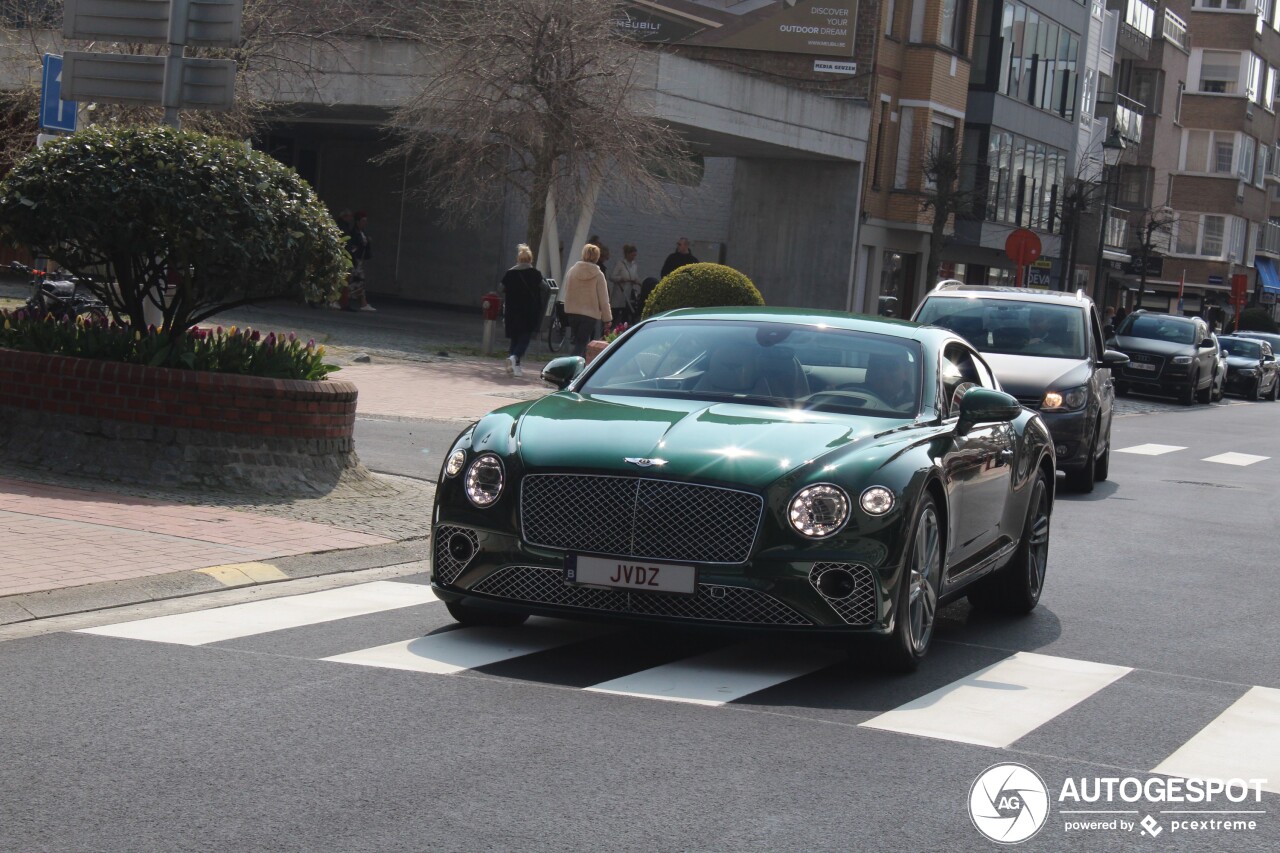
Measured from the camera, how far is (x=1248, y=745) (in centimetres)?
673

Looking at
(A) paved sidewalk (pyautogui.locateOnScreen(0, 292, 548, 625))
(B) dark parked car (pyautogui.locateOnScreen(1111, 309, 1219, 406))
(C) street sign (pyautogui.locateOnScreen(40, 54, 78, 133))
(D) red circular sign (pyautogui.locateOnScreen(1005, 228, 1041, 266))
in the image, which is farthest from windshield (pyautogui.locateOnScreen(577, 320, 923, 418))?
(B) dark parked car (pyautogui.locateOnScreen(1111, 309, 1219, 406))

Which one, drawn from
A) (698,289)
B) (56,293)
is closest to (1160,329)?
(698,289)

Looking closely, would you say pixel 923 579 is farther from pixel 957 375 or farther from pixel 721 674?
pixel 957 375

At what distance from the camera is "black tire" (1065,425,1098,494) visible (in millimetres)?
17141

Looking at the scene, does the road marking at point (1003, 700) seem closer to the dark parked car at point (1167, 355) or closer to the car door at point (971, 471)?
the car door at point (971, 471)

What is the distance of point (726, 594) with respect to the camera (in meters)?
7.20

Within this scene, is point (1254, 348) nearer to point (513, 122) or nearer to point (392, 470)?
point (513, 122)

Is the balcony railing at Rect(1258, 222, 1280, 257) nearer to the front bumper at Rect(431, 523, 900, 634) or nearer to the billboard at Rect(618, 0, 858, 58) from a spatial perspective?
the billboard at Rect(618, 0, 858, 58)

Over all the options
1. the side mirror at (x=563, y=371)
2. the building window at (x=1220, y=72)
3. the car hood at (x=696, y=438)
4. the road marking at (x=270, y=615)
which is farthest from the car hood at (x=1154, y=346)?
the building window at (x=1220, y=72)

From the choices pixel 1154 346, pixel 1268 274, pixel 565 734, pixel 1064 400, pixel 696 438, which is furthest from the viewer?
pixel 1268 274

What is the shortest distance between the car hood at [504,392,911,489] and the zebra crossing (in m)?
0.83

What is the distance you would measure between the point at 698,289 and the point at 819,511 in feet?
50.5

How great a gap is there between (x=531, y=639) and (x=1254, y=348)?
43.0m

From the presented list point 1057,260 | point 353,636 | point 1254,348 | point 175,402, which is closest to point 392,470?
point 175,402
